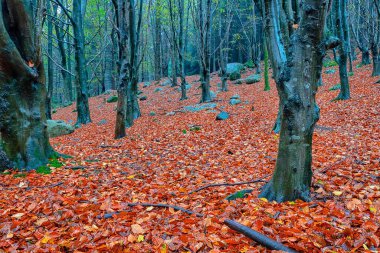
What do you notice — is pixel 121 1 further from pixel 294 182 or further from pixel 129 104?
pixel 294 182

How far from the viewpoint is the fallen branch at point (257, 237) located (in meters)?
2.13

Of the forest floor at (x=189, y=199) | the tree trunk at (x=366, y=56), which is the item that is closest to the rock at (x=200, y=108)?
Answer: the forest floor at (x=189, y=199)

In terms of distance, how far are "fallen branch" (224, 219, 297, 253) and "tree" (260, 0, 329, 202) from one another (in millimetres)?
950

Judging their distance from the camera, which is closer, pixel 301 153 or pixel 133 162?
pixel 301 153

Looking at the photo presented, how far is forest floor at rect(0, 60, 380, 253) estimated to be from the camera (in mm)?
2393

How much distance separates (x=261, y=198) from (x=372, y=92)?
10.4m

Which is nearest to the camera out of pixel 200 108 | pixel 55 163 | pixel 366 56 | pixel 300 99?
pixel 300 99

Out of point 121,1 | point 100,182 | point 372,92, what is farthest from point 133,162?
point 372,92

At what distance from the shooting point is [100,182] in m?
4.48

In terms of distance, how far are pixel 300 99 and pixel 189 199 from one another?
80.4 inches

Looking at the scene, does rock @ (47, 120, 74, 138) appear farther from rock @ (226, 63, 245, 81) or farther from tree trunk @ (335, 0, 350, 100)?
rock @ (226, 63, 245, 81)

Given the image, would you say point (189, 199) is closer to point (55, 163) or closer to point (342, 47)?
point (55, 163)

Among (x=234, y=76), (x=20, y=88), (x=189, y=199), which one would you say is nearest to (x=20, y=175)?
(x=20, y=88)

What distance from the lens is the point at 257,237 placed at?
7.43 feet
